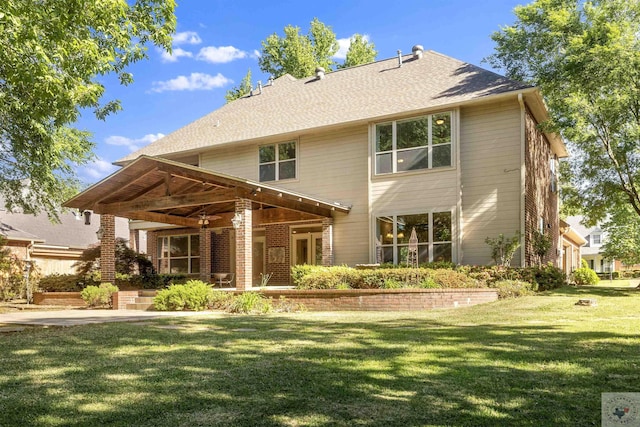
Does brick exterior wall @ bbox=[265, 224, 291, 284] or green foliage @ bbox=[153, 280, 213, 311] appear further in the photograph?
brick exterior wall @ bbox=[265, 224, 291, 284]

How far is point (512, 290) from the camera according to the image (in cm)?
1365

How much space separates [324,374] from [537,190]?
1527 cm

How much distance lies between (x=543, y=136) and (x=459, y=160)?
567cm

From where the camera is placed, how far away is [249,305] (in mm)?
12414

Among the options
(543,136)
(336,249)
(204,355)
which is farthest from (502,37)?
(204,355)

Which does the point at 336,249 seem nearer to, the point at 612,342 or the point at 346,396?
the point at 612,342

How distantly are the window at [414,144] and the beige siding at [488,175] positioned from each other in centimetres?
57

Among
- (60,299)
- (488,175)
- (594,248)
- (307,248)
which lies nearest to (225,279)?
(307,248)

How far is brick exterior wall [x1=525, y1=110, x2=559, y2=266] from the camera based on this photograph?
15953mm

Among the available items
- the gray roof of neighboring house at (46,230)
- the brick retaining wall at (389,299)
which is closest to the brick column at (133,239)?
the gray roof of neighboring house at (46,230)

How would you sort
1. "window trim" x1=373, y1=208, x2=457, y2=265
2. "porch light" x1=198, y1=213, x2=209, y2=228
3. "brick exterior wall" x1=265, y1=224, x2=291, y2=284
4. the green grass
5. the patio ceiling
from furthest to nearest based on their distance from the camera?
1. "brick exterior wall" x1=265, y1=224, x2=291, y2=284
2. "porch light" x1=198, y1=213, x2=209, y2=228
3. "window trim" x1=373, y1=208, x2=457, y2=265
4. the patio ceiling
5. the green grass

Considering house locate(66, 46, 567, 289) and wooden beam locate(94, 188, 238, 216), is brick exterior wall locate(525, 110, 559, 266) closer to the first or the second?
house locate(66, 46, 567, 289)

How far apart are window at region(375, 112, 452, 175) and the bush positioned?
165 inches

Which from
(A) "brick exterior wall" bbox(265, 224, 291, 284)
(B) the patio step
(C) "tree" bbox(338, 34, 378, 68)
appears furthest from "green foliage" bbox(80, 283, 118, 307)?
(C) "tree" bbox(338, 34, 378, 68)
